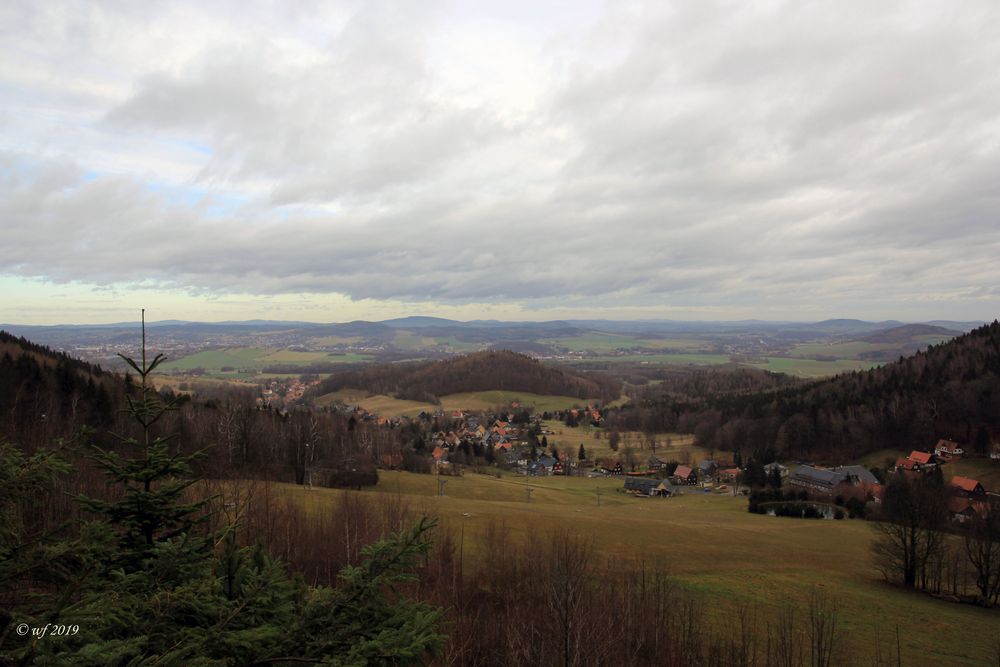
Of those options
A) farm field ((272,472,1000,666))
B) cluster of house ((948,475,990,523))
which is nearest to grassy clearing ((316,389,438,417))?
farm field ((272,472,1000,666))

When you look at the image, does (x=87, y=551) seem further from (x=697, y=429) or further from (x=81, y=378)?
(x=697, y=429)

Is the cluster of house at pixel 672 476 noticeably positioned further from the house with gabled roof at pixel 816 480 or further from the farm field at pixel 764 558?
the farm field at pixel 764 558

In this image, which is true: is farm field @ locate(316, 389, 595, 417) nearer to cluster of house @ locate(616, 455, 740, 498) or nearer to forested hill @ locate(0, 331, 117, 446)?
cluster of house @ locate(616, 455, 740, 498)

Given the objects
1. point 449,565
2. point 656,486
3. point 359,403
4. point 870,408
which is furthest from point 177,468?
point 359,403

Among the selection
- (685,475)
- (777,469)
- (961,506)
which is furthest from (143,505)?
(685,475)

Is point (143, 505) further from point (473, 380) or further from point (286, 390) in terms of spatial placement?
point (473, 380)
